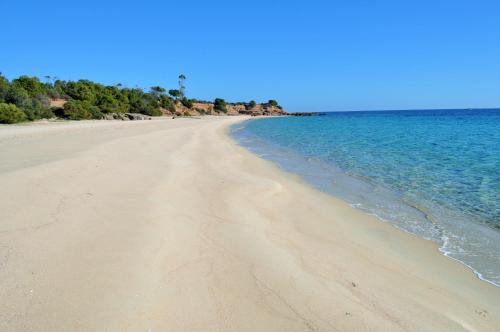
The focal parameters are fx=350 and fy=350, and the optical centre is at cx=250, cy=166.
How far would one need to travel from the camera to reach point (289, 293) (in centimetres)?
318

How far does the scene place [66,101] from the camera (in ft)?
142

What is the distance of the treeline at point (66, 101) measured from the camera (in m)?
29.6

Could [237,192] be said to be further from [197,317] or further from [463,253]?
[197,317]

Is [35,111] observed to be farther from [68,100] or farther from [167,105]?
[167,105]

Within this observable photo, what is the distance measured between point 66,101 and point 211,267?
46.4m

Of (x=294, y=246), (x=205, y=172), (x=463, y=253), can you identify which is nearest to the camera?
(x=294, y=246)

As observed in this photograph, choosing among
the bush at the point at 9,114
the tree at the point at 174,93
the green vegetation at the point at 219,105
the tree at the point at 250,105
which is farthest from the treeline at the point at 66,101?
the tree at the point at 250,105

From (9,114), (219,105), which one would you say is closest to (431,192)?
(9,114)

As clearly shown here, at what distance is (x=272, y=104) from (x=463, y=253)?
153m

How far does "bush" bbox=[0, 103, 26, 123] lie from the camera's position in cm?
2591

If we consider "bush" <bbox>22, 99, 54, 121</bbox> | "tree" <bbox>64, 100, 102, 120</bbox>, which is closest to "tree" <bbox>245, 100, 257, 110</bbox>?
"tree" <bbox>64, 100, 102, 120</bbox>

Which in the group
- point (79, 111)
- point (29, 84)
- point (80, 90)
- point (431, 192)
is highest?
point (29, 84)

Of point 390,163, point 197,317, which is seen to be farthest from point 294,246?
point 390,163

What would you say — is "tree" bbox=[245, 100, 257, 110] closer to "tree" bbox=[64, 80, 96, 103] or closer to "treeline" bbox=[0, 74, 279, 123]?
"treeline" bbox=[0, 74, 279, 123]
